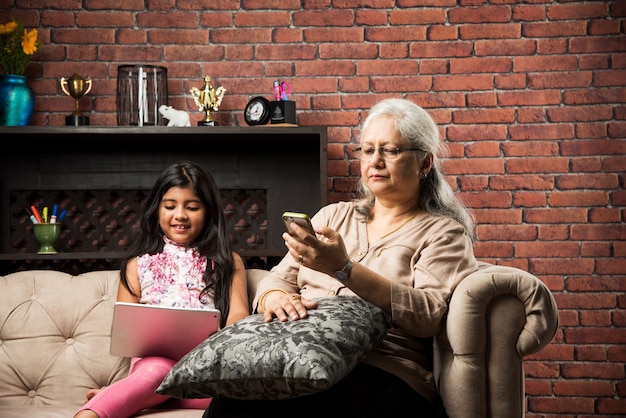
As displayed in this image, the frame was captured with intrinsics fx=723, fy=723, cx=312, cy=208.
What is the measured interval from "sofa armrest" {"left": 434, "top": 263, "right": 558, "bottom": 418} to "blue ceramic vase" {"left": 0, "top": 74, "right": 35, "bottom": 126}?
2118 mm

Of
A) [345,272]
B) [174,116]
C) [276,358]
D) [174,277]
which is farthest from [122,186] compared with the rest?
[276,358]

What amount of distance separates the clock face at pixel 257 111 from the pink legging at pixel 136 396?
122 cm

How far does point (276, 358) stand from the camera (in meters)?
1.55

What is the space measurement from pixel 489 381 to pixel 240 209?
1.70m

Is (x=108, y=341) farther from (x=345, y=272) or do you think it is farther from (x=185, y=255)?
(x=345, y=272)

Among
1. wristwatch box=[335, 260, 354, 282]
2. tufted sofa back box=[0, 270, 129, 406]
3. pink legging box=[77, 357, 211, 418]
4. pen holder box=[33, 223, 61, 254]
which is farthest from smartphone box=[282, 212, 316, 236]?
pen holder box=[33, 223, 61, 254]

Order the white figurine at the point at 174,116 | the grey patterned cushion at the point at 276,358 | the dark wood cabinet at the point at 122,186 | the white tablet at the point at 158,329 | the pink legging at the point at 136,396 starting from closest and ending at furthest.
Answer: the grey patterned cushion at the point at 276,358 → the pink legging at the point at 136,396 → the white tablet at the point at 158,329 → the white figurine at the point at 174,116 → the dark wood cabinet at the point at 122,186

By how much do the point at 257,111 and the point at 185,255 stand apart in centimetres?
78

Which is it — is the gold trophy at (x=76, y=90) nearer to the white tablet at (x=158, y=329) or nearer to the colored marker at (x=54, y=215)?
the colored marker at (x=54, y=215)

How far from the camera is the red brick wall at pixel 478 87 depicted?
10.7 feet

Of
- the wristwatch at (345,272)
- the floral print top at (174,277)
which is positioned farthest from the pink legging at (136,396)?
the wristwatch at (345,272)

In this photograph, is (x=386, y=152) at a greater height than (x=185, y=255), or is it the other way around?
(x=386, y=152)

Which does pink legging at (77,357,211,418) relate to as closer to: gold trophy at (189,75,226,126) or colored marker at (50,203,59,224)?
colored marker at (50,203,59,224)

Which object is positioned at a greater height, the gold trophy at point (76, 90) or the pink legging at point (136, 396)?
the gold trophy at point (76, 90)
